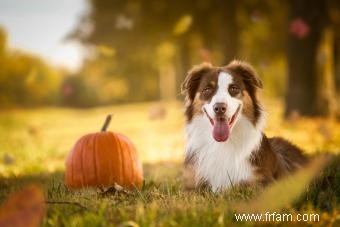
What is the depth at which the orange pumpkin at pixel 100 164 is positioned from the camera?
19.3ft

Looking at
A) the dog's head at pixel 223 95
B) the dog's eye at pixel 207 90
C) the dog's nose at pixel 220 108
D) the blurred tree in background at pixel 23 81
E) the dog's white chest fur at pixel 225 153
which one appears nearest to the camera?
the dog's nose at pixel 220 108

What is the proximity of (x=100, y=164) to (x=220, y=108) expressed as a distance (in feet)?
5.61

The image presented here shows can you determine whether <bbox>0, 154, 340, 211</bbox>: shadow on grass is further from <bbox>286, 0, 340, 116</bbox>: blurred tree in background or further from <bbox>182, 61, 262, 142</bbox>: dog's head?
<bbox>286, 0, 340, 116</bbox>: blurred tree in background

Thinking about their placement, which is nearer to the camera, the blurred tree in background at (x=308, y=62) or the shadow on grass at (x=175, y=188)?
the shadow on grass at (x=175, y=188)

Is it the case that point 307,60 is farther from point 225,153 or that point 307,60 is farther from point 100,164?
point 225,153

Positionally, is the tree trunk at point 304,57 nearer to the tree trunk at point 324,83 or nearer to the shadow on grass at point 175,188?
the tree trunk at point 324,83

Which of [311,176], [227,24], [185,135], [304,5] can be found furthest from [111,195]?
[227,24]

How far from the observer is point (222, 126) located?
4.88 metres

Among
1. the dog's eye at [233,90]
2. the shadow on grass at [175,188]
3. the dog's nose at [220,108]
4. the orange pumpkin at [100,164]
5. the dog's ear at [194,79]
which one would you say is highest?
the dog's ear at [194,79]

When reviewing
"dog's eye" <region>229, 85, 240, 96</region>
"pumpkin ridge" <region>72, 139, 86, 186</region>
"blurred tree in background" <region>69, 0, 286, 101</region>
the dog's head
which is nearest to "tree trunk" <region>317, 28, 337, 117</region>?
"blurred tree in background" <region>69, 0, 286, 101</region>

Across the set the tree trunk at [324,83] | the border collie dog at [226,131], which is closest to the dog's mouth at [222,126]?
the border collie dog at [226,131]

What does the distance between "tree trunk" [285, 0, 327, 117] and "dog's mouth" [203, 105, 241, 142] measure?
33.0 ft

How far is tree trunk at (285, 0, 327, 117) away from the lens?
48.0ft

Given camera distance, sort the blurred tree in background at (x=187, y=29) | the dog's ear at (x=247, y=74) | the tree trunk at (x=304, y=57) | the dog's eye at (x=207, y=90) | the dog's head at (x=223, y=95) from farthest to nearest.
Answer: the blurred tree in background at (x=187, y=29)
the tree trunk at (x=304, y=57)
the dog's ear at (x=247, y=74)
the dog's eye at (x=207, y=90)
the dog's head at (x=223, y=95)
